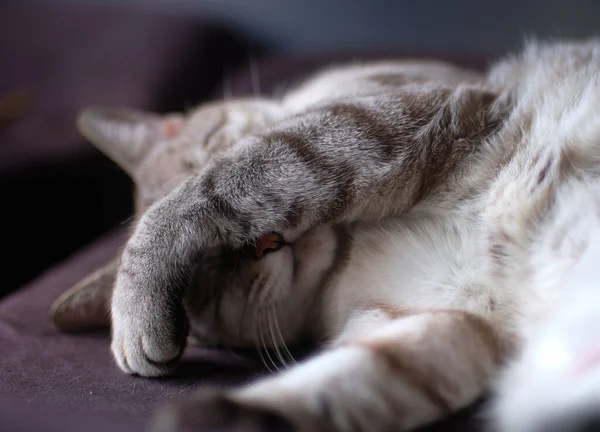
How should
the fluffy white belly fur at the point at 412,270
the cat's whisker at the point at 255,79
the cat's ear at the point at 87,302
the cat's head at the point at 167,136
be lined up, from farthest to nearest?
the cat's whisker at the point at 255,79 < the cat's head at the point at 167,136 < the cat's ear at the point at 87,302 < the fluffy white belly fur at the point at 412,270

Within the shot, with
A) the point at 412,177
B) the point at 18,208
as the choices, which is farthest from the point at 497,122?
the point at 18,208

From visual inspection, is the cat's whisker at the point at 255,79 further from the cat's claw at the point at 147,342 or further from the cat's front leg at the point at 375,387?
the cat's front leg at the point at 375,387

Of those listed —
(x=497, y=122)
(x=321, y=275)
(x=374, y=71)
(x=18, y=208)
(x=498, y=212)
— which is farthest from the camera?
(x=18, y=208)

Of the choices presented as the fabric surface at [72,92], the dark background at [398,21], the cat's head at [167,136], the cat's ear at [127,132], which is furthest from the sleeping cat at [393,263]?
the dark background at [398,21]

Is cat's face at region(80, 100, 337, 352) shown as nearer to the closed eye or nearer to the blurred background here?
the closed eye

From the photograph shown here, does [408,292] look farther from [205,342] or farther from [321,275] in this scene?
[205,342]

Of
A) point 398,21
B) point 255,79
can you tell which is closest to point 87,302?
point 255,79

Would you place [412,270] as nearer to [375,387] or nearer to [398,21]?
[375,387]
